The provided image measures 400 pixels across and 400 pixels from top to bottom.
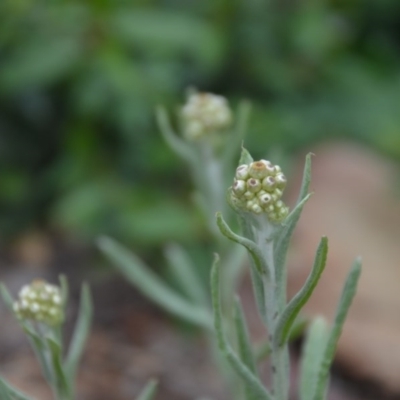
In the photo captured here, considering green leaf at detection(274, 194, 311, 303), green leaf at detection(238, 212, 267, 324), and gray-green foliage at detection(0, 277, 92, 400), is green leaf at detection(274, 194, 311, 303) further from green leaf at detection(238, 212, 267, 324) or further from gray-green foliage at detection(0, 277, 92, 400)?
gray-green foliage at detection(0, 277, 92, 400)

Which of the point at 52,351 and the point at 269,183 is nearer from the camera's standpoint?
the point at 269,183

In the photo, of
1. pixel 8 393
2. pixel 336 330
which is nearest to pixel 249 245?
pixel 336 330

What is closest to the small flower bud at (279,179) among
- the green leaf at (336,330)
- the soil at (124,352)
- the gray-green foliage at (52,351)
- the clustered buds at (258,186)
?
the clustered buds at (258,186)

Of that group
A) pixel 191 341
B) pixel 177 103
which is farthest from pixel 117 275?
pixel 177 103

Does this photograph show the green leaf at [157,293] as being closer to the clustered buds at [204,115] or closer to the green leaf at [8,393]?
the clustered buds at [204,115]

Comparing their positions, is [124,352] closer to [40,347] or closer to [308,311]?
[308,311]

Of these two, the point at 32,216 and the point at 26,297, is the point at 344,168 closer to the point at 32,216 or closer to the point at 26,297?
the point at 32,216

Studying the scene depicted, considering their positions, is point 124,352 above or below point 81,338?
above
